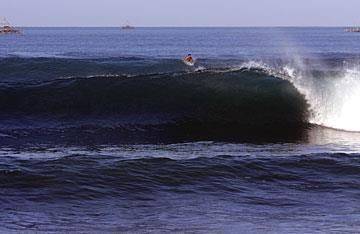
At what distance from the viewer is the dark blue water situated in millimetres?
8828

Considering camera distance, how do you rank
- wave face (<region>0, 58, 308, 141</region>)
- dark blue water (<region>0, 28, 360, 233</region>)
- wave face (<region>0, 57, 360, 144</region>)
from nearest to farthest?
dark blue water (<region>0, 28, 360, 233</region>) < wave face (<region>0, 57, 360, 144</region>) < wave face (<region>0, 58, 308, 141</region>)

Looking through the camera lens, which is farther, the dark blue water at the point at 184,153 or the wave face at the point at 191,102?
the wave face at the point at 191,102

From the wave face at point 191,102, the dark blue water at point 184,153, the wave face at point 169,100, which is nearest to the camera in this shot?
the dark blue water at point 184,153

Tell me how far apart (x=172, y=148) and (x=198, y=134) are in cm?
269

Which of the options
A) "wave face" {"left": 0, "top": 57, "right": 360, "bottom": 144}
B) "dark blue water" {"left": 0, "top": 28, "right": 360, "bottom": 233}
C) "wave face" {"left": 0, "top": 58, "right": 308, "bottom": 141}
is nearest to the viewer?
"dark blue water" {"left": 0, "top": 28, "right": 360, "bottom": 233}

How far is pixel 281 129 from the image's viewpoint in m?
17.6

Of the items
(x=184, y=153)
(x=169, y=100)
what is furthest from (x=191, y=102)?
(x=184, y=153)

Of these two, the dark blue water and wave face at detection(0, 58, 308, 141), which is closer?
the dark blue water

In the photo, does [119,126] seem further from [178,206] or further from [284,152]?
[178,206]

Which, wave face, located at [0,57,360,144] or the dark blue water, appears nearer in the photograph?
the dark blue water

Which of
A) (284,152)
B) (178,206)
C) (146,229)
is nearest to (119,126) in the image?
(284,152)

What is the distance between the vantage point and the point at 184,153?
43.6 feet

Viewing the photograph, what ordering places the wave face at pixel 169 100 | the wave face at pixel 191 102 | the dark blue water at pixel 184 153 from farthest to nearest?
1. the wave face at pixel 169 100
2. the wave face at pixel 191 102
3. the dark blue water at pixel 184 153

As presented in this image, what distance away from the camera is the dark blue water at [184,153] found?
8828mm
